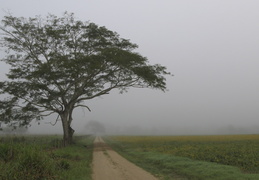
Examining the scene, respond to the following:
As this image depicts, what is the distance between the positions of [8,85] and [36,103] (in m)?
3.67

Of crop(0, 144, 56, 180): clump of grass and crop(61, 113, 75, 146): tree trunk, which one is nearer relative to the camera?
crop(0, 144, 56, 180): clump of grass

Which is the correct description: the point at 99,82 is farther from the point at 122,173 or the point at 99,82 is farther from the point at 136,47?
the point at 122,173

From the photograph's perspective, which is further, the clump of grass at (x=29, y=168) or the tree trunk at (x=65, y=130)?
the tree trunk at (x=65, y=130)

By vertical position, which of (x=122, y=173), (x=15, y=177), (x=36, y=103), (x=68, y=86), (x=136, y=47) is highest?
(x=136, y=47)

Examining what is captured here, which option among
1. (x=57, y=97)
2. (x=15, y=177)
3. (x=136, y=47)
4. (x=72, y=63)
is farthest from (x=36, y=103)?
(x=15, y=177)

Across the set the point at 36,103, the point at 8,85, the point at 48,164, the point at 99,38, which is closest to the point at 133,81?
the point at 99,38

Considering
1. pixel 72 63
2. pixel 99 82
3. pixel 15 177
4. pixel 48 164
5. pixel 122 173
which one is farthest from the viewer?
pixel 99 82

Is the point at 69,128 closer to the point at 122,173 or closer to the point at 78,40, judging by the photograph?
the point at 78,40

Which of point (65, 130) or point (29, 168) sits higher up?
point (65, 130)

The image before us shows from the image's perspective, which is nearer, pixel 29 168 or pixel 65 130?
pixel 29 168

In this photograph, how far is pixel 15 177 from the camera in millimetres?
7992

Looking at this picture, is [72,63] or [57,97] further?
[57,97]

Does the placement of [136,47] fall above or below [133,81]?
above

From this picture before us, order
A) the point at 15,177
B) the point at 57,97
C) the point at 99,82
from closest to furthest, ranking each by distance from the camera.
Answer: the point at 15,177
the point at 57,97
the point at 99,82
